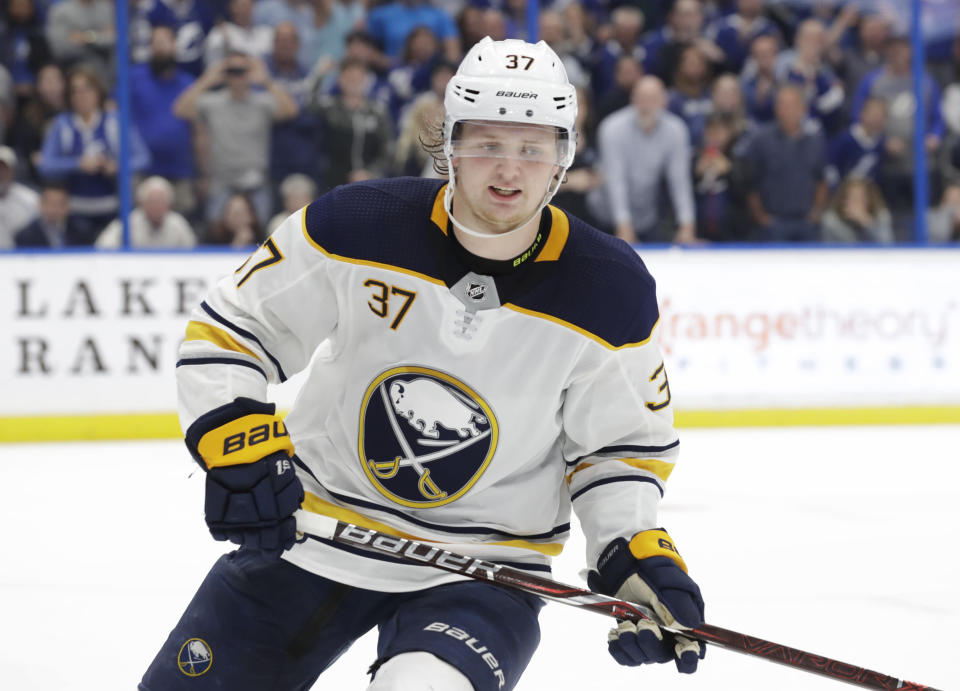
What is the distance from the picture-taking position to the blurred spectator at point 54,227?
539cm

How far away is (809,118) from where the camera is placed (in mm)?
6391

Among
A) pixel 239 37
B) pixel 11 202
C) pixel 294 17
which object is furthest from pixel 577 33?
pixel 11 202

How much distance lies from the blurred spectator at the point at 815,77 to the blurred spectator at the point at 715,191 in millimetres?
625

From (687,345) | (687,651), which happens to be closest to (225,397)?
(687,651)

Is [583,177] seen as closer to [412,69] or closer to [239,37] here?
[412,69]

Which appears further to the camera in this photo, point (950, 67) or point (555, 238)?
point (950, 67)

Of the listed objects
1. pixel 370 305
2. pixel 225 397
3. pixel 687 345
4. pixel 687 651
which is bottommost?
pixel 687 345

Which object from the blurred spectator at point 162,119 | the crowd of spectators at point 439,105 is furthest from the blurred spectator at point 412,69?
the blurred spectator at point 162,119

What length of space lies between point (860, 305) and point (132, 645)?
4.21 meters

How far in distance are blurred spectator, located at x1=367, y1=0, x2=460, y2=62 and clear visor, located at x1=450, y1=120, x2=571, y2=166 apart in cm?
448

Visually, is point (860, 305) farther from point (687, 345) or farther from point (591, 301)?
point (591, 301)

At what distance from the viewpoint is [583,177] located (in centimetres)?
591

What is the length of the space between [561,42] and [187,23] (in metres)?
1.85

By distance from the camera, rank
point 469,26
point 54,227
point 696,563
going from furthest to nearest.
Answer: point 469,26 → point 54,227 → point 696,563
